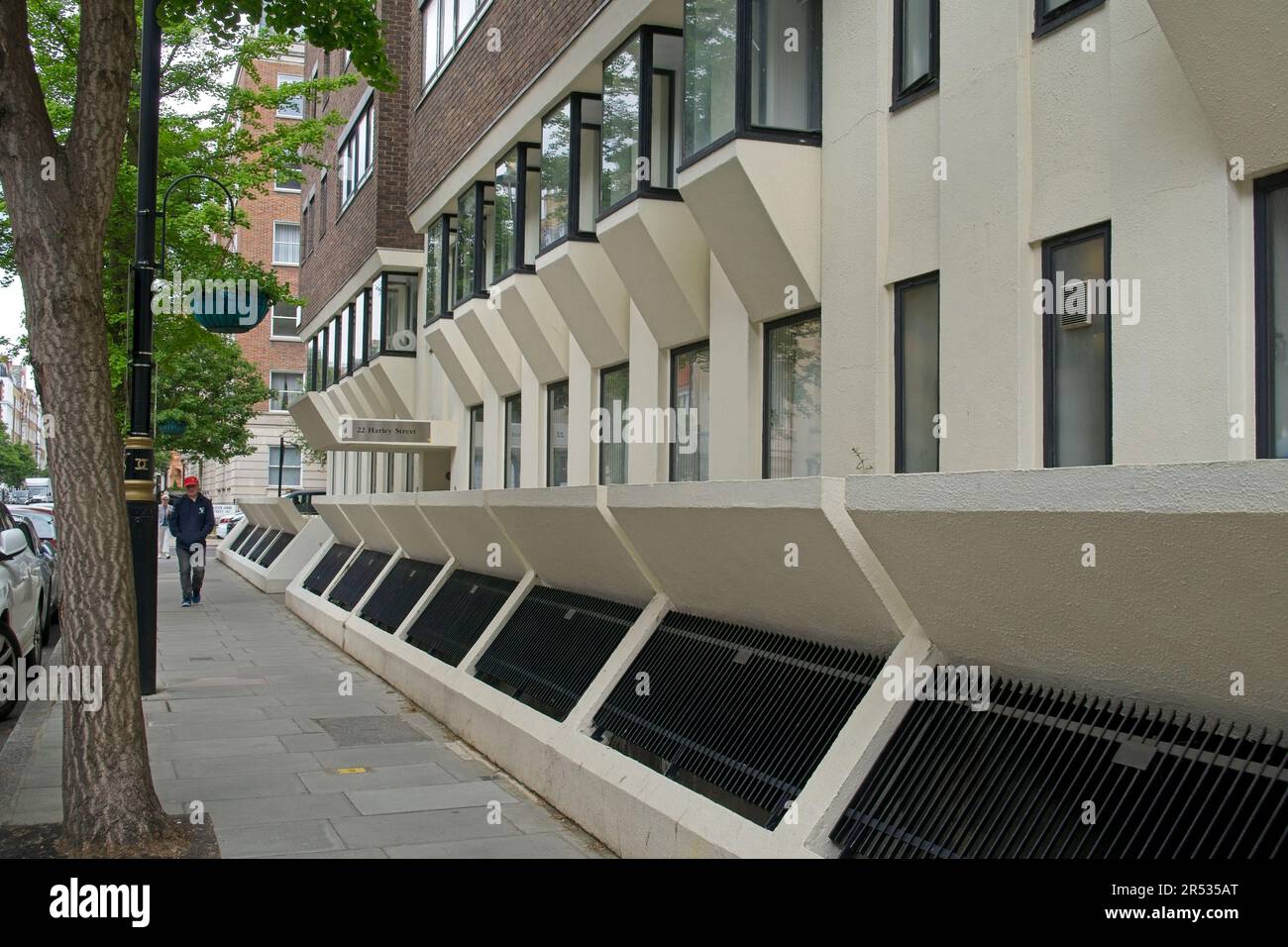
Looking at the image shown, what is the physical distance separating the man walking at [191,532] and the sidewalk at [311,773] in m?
7.45

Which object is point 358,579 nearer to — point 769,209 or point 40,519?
point 40,519

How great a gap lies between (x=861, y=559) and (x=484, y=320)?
47.8ft

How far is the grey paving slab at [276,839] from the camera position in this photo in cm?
659

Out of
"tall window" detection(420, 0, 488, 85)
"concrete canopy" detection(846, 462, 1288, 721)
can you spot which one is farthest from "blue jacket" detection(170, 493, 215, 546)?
"concrete canopy" detection(846, 462, 1288, 721)

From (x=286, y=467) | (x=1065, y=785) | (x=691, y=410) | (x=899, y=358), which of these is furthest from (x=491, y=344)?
(x=286, y=467)

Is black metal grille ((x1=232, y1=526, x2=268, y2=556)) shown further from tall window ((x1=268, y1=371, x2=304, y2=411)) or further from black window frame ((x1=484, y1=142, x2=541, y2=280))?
tall window ((x1=268, y1=371, x2=304, y2=411))

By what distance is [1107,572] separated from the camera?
4.03m

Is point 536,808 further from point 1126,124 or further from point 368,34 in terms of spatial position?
point 368,34

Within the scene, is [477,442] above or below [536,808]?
above

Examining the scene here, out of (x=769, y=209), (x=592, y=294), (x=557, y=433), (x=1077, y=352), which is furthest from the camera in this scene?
(x=557, y=433)

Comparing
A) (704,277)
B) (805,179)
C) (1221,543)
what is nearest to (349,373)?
(704,277)

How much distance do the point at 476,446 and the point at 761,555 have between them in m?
16.5

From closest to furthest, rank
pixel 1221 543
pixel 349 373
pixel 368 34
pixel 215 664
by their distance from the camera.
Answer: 1. pixel 1221 543
2. pixel 368 34
3. pixel 215 664
4. pixel 349 373

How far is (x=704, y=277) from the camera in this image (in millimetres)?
12836
